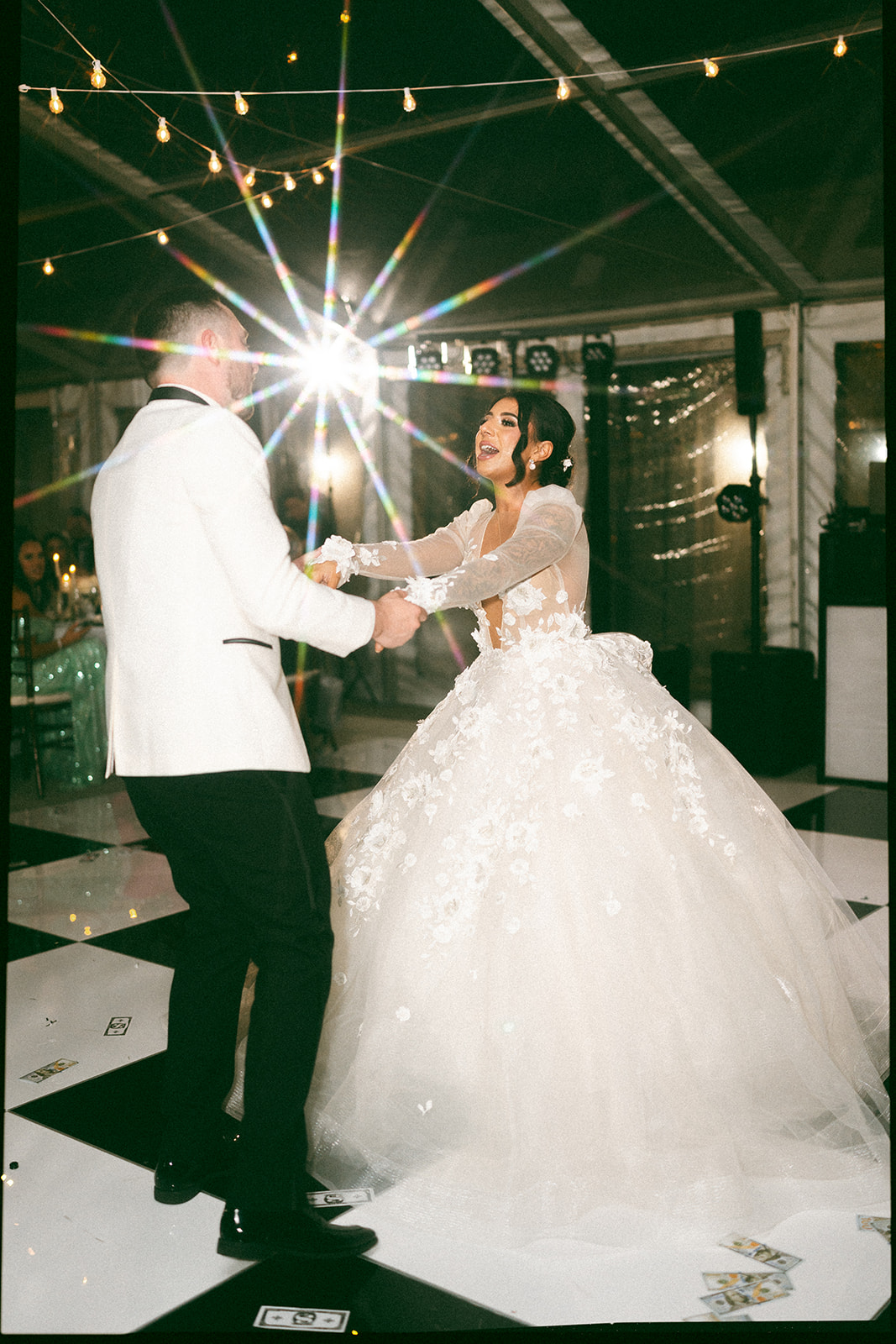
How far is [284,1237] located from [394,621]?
38.8 inches

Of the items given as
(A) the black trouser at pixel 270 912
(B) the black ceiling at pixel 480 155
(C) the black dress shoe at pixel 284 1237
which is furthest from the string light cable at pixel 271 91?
(C) the black dress shoe at pixel 284 1237

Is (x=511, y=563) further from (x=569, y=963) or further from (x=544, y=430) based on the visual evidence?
(x=569, y=963)

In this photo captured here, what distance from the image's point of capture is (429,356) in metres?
7.78

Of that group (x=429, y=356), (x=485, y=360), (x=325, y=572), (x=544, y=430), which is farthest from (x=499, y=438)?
(x=429, y=356)

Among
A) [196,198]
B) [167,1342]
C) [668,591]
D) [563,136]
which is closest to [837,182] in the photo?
[563,136]

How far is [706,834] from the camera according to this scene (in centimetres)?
218

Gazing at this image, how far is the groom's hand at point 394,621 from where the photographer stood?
6.14 feet

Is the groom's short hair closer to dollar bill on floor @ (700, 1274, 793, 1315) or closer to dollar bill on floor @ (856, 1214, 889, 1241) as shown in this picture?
dollar bill on floor @ (700, 1274, 793, 1315)

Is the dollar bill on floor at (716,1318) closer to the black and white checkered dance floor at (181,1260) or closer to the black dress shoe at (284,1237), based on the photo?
the black and white checkered dance floor at (181,1260)

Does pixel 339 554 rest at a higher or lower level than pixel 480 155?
lower

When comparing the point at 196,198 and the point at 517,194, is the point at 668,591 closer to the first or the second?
the point at 517,194

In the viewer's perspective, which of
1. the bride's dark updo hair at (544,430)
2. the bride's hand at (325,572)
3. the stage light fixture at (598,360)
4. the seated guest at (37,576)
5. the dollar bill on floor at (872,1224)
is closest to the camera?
the dollar bill on floor at (872,1224)

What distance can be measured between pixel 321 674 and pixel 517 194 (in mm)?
3094

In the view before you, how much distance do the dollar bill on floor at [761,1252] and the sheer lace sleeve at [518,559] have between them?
1137 millimetres
